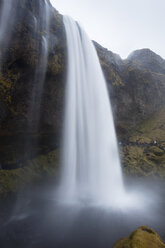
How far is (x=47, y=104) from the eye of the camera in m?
15.9

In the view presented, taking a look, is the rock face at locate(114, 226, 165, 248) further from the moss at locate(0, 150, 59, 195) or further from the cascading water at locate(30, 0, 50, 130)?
the cascading water at locate(30, 0, 50, 130)

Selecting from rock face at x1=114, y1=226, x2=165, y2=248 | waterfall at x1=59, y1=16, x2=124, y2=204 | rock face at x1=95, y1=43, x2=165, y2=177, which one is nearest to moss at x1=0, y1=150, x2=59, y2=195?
waterfall at x1=59, y1=16, x2=124, y2=204

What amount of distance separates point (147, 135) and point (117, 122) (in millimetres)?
4521

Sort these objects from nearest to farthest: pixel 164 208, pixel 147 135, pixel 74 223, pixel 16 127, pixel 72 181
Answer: pixel 74 223, pixel 164 208, pixel 16 127, pixel 72 181, pixel 147 135

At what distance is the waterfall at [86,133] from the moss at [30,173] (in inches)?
50.6

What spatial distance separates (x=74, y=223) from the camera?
374 inches

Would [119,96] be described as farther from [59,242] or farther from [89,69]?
[59,242]

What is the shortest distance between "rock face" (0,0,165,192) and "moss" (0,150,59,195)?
54cm

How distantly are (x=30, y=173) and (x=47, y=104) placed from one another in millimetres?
7094

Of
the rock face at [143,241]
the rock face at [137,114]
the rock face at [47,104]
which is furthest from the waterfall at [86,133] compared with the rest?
the rock face at [143,241]

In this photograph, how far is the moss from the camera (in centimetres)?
1371

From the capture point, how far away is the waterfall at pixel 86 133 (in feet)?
49.8

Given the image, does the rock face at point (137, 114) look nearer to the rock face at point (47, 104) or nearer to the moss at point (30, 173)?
the rock face at point (47, 104)

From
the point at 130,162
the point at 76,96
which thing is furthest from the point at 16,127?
the point at 130,162
